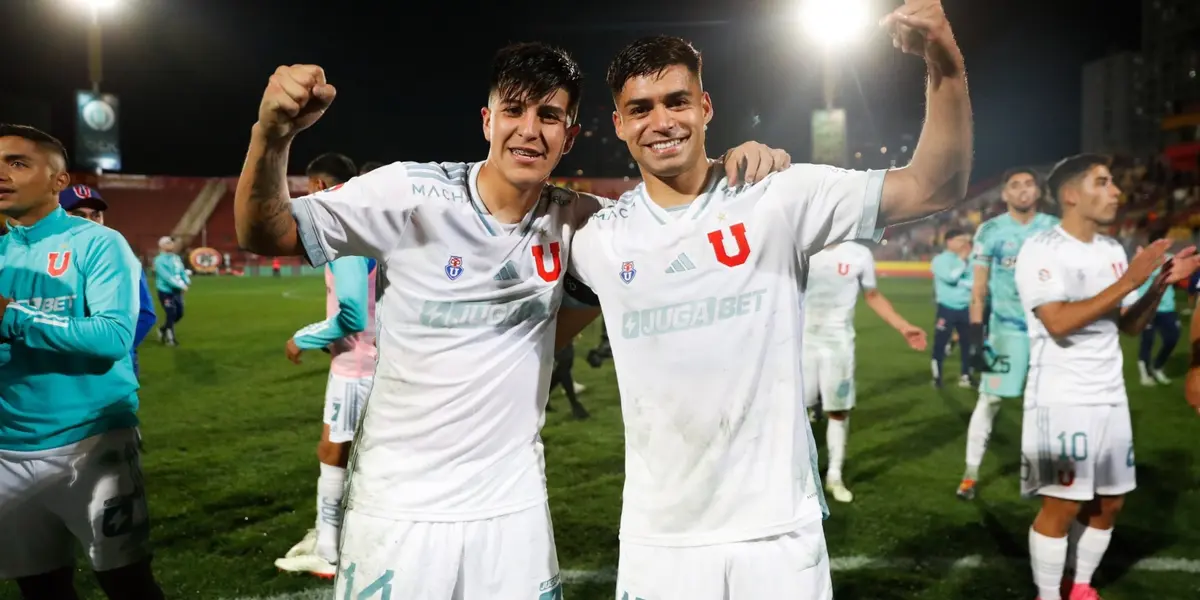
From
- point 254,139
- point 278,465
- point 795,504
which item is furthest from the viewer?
point 278,465

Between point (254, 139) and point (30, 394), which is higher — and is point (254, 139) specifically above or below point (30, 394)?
above

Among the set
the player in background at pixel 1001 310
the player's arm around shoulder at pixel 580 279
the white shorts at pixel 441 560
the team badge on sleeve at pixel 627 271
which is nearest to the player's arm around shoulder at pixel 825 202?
the team badge on sleeve at pixel 627 271

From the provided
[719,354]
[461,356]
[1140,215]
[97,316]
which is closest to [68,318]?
[97,316]

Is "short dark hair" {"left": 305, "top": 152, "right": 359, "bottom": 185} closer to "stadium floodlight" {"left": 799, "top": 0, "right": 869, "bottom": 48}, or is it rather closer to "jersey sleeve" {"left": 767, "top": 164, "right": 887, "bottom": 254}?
"jersey sleeve" {"left": 767, "top": 164, "right": 887, "bottom": 254}

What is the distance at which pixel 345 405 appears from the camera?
178 inches

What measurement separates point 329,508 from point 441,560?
2.58 metres

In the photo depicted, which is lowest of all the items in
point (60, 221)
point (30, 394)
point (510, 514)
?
point (510, 514)

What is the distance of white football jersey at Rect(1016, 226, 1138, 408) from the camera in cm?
402

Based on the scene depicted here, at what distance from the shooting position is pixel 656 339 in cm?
225

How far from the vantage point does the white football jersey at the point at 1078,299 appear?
4023 mm

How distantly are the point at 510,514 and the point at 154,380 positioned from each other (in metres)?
10.8

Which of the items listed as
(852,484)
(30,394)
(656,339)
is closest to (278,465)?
(30,394)

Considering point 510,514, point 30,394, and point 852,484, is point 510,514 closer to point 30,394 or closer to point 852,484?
point 30,394

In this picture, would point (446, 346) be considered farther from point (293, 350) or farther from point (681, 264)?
point (293, 350)
